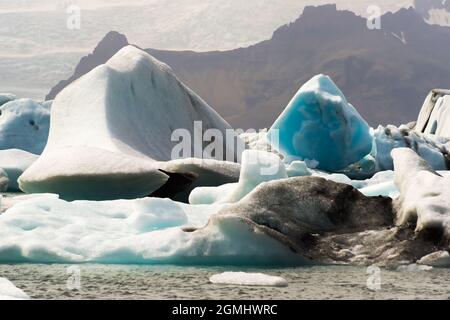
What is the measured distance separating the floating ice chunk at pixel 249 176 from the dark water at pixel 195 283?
240 centimetres

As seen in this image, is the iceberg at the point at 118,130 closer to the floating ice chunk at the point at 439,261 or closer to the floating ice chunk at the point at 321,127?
the floating ice chunk at the point at 321,127

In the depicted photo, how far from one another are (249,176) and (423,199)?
2.17m

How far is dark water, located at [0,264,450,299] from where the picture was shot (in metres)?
3.06

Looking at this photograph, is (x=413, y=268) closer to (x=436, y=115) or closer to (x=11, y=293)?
(x=11, y=293)

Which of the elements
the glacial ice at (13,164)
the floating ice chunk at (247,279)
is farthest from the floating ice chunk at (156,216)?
the glacial ice at (13,164)

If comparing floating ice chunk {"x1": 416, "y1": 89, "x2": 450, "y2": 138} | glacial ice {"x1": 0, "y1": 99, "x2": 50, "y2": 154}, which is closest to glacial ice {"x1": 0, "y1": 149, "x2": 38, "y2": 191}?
glacial ice {"x1": 0, "y1": 99, "x2": 50, "y2": 154}

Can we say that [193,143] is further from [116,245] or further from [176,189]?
[116,245]

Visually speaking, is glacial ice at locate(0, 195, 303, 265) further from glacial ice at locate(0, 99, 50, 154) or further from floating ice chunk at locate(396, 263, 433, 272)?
glacial ice at locate(0, 99, 50, 154)

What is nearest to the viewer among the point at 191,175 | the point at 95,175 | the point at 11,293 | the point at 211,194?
the point at 11,293

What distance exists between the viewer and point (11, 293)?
2971mm

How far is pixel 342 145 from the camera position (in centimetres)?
1393

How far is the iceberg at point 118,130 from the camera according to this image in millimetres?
7746

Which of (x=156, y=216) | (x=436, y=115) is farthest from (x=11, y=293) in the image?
(x=436, y=115)
